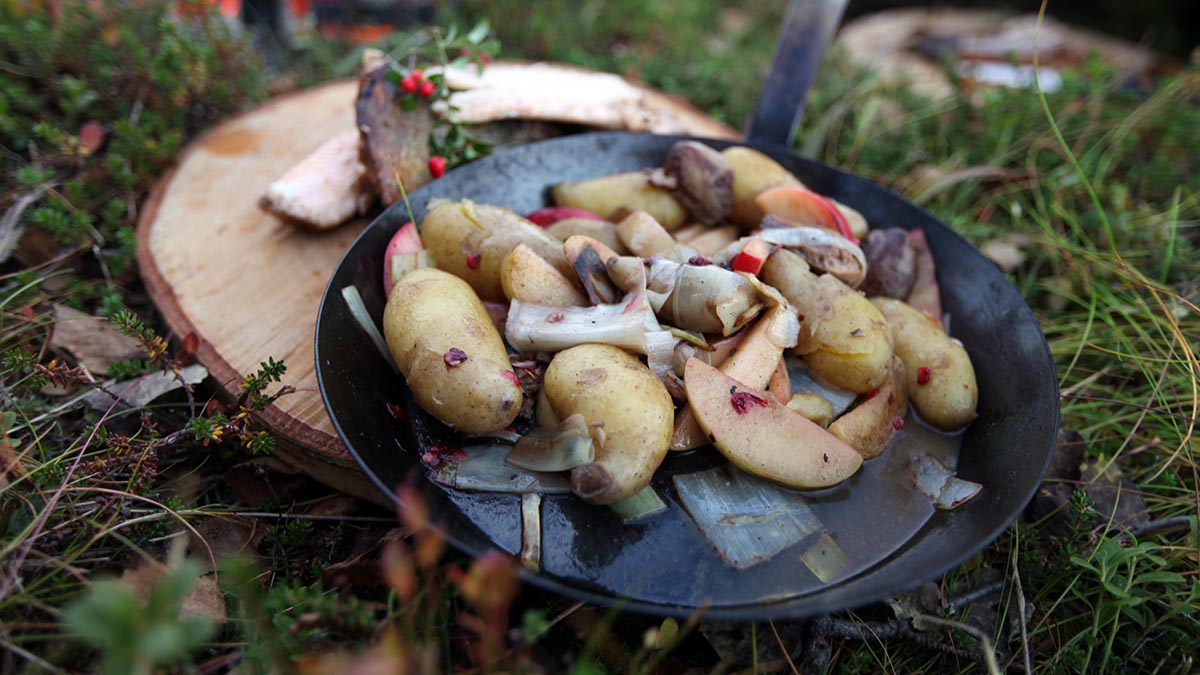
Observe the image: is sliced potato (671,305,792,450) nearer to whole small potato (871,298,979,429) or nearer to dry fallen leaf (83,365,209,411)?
whole small potato (871,298,979,429)

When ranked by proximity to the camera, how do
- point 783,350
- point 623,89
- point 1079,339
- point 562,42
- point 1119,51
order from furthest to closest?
point 1119,51 < point 562,42 < point 623,89 < point 1079,339 < point 783,350

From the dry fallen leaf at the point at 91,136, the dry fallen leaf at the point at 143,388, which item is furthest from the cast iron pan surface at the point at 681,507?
the dry fallen leaf at the point at 91,136

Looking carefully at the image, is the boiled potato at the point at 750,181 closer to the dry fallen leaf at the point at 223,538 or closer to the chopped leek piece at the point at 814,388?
the chopped leek piece at the point at 814,388

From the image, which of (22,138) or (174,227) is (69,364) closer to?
(174,227)

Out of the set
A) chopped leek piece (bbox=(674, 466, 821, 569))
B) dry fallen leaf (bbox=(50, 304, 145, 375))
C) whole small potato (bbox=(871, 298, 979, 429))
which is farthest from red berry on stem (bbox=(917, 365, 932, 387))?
dry fallen leaf (bbox=(50, 304, 145, 375))

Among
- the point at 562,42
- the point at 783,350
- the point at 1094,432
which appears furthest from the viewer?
the point at 562,42

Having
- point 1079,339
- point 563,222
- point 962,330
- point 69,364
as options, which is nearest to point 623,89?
point 563,222

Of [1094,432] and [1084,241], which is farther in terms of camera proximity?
[1084,241]

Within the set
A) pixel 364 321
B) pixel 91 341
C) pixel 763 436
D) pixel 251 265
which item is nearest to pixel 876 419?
pixel 763 436

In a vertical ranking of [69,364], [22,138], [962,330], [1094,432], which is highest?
[22,138]
